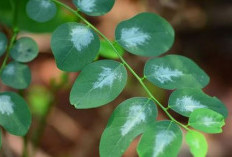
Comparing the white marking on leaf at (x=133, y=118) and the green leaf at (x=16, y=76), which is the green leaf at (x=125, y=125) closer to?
the white marking on leaf at (x=133, y=118)

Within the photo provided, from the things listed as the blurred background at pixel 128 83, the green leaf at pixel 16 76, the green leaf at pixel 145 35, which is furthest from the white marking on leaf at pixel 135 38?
the blurred background at pixel 128 83

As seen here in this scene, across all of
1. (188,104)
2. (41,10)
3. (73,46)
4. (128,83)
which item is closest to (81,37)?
(73,46)

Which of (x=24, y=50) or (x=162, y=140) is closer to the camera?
(x=162, y=140)

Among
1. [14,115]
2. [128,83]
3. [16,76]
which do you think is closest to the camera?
[14,115]

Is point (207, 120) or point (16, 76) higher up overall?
point (16, 76)

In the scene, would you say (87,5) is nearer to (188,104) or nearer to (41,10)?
(41,10)
